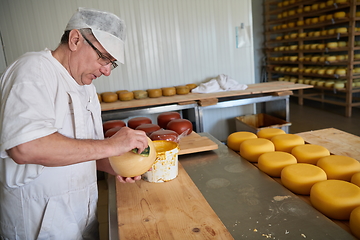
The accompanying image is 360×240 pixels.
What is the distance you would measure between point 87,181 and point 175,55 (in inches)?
122

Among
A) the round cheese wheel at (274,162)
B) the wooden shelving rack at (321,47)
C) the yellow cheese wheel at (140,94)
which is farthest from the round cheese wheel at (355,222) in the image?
the wooden shelving rack at (321,47)

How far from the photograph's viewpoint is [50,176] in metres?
1.15

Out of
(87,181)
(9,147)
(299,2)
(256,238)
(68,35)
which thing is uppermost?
(299,2)

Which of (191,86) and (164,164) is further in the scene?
(191,86)

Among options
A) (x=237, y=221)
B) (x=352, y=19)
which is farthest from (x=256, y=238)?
(x=352, y=19)

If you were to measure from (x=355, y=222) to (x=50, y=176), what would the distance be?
3.86ft

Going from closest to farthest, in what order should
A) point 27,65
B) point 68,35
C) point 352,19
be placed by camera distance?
point 27,65
point 68,35
point 352,19

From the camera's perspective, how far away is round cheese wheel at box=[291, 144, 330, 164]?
159 cm

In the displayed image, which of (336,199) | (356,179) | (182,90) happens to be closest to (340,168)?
(356,179)

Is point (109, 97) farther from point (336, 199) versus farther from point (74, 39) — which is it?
point (336, 199)

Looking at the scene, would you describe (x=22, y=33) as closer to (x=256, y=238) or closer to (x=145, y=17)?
(x=145, y=17)

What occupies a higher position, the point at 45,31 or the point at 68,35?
the point at 45,31

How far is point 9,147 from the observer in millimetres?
836

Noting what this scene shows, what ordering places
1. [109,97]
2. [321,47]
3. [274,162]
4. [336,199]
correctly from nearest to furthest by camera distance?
1. [336,199]
2. [274,162]
3. [109,97]
4. [321,47]
